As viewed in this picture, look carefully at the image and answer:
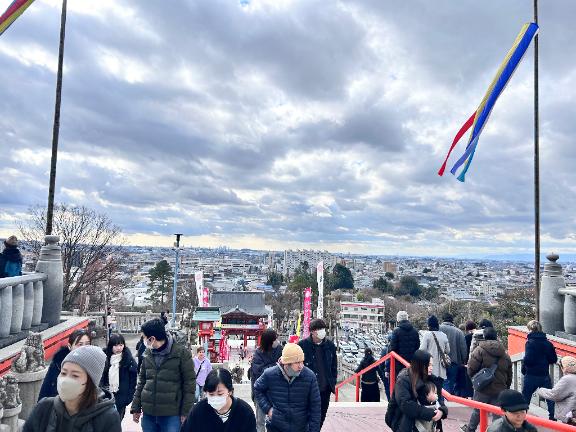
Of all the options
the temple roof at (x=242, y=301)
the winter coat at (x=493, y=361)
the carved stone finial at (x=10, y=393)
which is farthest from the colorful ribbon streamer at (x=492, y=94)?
the temple roof at (x=242, y=301)

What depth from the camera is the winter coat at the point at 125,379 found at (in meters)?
4.49

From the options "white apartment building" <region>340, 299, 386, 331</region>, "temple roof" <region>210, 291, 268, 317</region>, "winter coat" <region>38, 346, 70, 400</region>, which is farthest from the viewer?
"white apartment building" <region>340, 299, 386, 331</region>

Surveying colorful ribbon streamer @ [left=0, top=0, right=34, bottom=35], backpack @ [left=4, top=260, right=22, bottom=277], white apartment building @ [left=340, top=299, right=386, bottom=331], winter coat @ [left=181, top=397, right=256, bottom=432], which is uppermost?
colorful ribbon streamer @ [left=0, top=0, right=34, bottom=35]

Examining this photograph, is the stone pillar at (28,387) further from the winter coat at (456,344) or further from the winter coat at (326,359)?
the winter coat at (456,344)

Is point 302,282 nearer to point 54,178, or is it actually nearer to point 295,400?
point 54,178

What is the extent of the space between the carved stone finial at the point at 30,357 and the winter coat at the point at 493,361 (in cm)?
538

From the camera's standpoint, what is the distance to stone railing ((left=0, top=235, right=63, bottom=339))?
6164 millimetres

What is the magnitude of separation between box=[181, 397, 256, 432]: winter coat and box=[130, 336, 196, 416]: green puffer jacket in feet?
3.88

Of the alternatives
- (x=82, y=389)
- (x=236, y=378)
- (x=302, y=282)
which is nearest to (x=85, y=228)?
(x=236, y=378)

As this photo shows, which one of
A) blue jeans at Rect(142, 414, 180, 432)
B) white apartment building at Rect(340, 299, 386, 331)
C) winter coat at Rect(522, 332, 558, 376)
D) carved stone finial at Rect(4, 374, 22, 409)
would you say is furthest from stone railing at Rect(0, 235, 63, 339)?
white apartment building at Rect(340, 299, 386, 331)

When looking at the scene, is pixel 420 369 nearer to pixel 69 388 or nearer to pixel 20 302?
pixel 69 388

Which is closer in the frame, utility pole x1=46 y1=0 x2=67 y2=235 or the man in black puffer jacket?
the man in black puffer jacket

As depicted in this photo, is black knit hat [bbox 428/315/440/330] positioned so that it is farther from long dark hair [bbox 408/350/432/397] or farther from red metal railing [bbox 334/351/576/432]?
long dark hair [bbox 408/350/432/397]

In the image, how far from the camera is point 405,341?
259 inches
